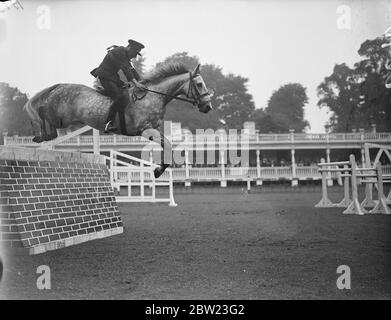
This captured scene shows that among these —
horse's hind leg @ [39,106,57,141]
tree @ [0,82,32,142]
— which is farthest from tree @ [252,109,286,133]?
tree @ [0,82,32,142]

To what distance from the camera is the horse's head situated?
4.70m

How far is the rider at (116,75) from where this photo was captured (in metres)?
4.60

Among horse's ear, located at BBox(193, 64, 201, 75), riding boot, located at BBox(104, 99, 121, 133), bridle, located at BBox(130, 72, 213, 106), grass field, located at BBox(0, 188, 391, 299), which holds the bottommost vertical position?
grass field, located at BBox(0, 188, 391, 299)

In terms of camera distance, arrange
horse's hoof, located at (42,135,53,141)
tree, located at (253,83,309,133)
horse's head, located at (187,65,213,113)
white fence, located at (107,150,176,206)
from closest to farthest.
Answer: horse's head, located at (187,65,213,113)
horse's hoof, located at (42,135,53,141)
tree, located at (253,83,309,133)
white fence, located at (107,150,176,206)

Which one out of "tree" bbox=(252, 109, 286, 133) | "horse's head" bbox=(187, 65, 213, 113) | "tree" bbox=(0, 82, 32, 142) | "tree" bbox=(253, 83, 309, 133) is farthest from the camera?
"tree" bbox=(252, 109, 286, 133)

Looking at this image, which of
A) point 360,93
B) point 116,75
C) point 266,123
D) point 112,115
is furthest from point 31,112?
point 360,93

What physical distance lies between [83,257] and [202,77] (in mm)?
2285

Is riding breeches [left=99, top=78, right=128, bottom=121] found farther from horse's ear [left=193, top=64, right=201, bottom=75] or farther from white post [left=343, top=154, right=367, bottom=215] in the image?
white post [left=343, top=154, right=367, bottom=215]

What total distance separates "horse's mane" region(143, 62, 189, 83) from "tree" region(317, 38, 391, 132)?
1576 mm

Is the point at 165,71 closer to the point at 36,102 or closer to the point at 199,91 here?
the point at 199,91

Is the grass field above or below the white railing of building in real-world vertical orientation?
below

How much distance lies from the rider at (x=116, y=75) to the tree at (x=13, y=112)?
0.85 m

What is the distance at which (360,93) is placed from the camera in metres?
5.02

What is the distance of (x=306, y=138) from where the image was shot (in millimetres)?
6363
